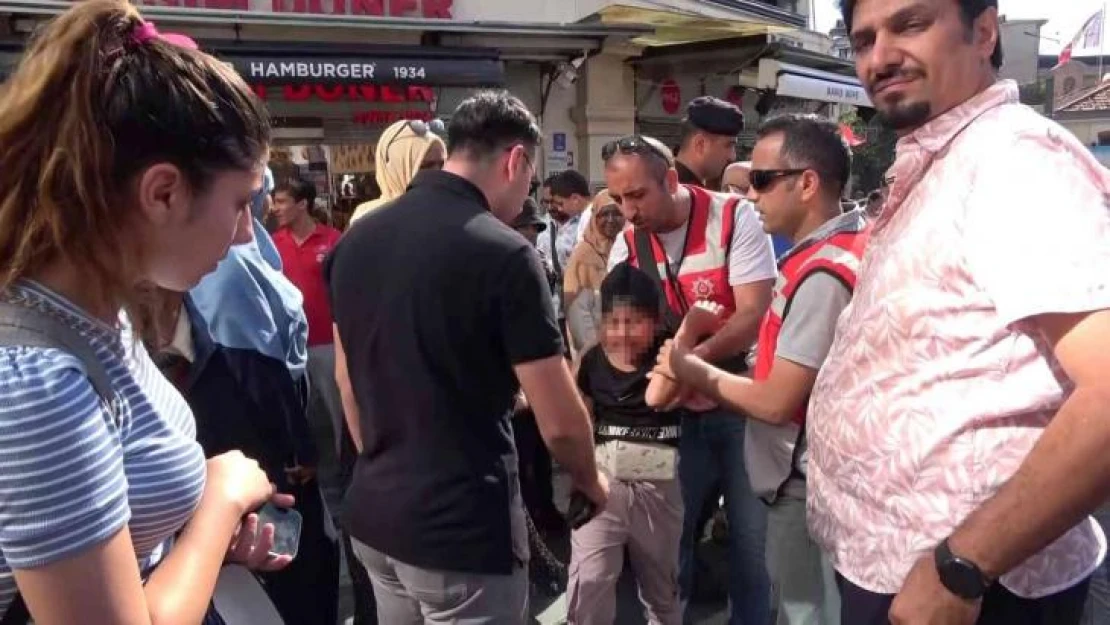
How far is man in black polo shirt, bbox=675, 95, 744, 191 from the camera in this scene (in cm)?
412

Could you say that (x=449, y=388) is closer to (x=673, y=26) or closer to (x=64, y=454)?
(x=64, y=454)

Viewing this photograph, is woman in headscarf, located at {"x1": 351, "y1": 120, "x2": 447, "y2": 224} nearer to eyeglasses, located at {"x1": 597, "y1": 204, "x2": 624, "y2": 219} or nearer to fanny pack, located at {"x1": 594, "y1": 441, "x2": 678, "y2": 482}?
fanny pack, located at {"x1": 594, "y1": 441, "x2": 678, "y2": 482}

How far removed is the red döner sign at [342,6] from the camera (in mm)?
9305

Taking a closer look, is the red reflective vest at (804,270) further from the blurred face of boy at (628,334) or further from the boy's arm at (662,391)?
the blurred face of boy at (628,334)

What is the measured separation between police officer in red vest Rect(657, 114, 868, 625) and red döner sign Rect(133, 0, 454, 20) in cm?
808

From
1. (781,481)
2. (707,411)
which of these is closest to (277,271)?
(707,411)

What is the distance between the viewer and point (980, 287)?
134 centimetres

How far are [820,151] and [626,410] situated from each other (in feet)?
3.56

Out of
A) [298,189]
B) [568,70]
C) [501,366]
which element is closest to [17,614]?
[501,366]

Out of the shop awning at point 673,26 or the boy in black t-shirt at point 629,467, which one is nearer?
the boy in black t-shirt at point 629,467

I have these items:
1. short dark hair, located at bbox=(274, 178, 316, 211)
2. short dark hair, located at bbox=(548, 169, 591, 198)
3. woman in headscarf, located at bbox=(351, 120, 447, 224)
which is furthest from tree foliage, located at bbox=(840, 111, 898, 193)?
woman in headscarf, located at bbox=(351, 120, 447, 224)

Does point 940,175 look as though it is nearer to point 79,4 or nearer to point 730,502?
point 79,4

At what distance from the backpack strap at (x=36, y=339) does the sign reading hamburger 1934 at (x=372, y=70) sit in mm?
7626

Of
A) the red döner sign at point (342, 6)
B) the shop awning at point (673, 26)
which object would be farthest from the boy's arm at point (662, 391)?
the shop awning at point (673, 26)
